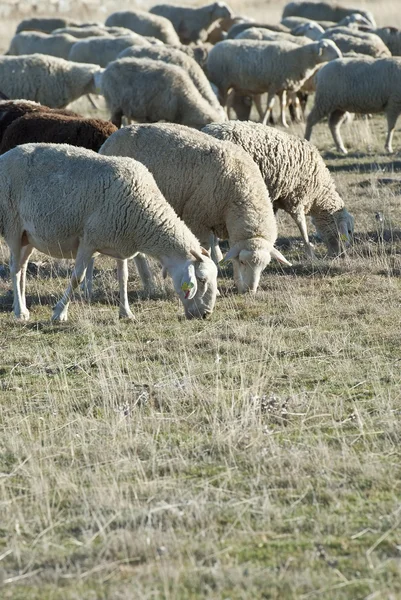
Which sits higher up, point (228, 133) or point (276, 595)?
point (276, 595)

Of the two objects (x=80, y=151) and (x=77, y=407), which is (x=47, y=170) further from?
(x=77, y=407)

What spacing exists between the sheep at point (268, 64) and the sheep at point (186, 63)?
142 cm

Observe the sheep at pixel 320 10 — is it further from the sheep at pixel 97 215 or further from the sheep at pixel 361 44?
the sheep at pixel 97 215

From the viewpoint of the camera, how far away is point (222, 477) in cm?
526

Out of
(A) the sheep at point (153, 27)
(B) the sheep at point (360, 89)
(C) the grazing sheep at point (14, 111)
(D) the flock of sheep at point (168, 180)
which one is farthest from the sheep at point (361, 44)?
(C) the grazing sheep at point (14, 111)

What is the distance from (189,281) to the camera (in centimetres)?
807

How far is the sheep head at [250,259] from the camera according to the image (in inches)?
361

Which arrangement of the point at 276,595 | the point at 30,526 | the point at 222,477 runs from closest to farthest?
the point at 276,595 < the point at 30,526 < the point at 222,477

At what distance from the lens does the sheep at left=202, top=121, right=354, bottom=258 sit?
1042 centimetres

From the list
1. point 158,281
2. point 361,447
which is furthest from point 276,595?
point 158,281

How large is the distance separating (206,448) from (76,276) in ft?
10.2

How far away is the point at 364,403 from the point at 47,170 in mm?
3556

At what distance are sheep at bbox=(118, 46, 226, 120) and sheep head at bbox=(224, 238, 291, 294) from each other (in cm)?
713

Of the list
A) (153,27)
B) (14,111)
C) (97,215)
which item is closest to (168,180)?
(97,215)
